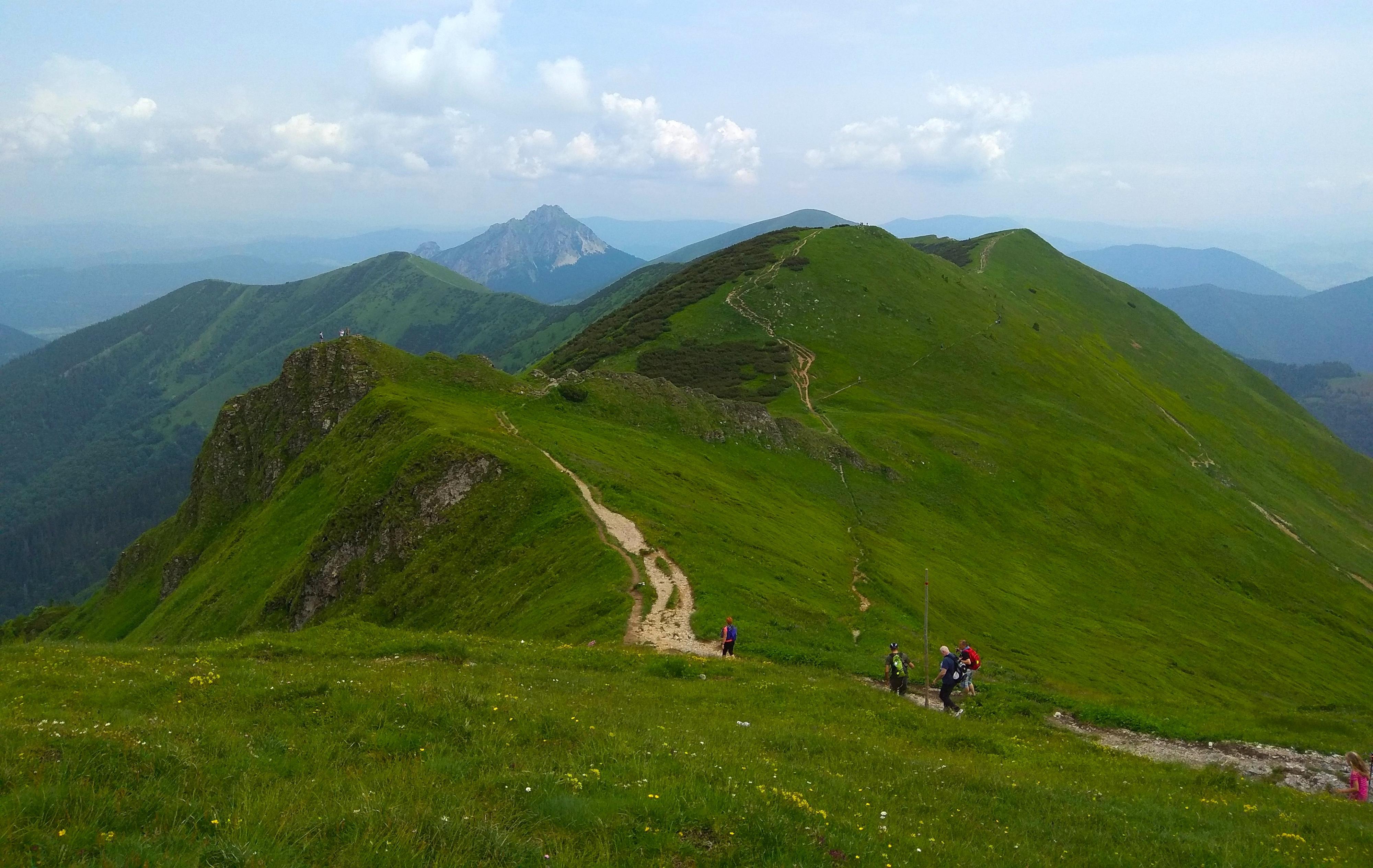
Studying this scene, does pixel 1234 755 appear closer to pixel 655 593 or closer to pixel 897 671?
pixel 897 671

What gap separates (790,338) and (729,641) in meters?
91.6

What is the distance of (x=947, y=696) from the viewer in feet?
84.7

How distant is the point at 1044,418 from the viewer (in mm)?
103188

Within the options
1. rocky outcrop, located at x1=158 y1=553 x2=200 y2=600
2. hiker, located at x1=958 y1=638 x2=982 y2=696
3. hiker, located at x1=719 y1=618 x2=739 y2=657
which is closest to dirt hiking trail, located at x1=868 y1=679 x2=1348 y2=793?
hiker, located at x1=958 y1=638 x2=982 y2=696

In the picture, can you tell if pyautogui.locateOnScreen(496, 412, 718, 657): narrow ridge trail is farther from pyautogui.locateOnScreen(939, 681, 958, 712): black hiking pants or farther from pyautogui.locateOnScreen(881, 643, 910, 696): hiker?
pyautogui.locateOnScreen(939, 681, 958, 712): black hiking pants

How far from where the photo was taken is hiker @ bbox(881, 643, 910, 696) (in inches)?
1043

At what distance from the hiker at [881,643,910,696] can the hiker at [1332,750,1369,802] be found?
12241mm

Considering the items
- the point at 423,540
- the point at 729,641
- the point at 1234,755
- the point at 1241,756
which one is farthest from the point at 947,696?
the point at 423,540

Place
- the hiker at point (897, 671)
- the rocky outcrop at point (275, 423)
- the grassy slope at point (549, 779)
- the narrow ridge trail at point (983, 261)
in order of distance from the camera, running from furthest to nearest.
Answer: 1. the narrow ridge trail at point (983, 261)
2. the rocky outcrop at point (275, 423)
3. the hiker at point (897, 671)
4. the grassy slope at point (549, 779)

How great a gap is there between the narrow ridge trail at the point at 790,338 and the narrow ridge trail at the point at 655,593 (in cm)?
4070

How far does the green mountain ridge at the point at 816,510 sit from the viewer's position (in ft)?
129

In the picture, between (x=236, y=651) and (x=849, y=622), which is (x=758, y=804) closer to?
(x=236, y=651)

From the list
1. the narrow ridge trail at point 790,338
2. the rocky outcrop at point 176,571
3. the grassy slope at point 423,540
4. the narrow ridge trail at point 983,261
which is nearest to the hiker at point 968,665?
the grassy slope at point 423,540

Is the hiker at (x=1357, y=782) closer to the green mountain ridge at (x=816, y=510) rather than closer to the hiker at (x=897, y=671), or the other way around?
the green mountain ridge at (x=816, y=510)
